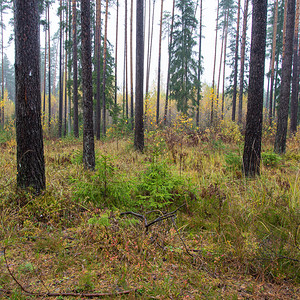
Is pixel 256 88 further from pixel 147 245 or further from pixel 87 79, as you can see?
pixel 147 245

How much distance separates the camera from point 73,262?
2.23 metres

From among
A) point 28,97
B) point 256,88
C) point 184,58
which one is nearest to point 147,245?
point 28,97

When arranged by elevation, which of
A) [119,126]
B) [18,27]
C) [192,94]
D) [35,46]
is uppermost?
[192,94]

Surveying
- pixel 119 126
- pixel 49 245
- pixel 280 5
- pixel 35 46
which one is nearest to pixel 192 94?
pixel 119 126

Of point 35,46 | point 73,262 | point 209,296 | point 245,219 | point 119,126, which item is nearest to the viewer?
point 209,296

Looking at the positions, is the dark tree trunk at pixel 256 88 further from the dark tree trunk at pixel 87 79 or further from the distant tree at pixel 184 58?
the distant tree at pixel 184 58

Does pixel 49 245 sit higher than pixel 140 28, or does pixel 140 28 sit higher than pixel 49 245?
pixel 140 28

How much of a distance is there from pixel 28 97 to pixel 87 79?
2173 millimetres

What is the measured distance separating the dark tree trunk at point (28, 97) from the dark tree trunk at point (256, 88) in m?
4.36

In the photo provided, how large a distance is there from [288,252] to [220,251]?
2.36 ft

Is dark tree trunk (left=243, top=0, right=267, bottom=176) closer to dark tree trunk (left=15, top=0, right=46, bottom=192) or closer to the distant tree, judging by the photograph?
dark tree trunk (left=15, top=0, right=46, bottom=192)

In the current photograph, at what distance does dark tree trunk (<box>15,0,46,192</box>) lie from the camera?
329 centimetres

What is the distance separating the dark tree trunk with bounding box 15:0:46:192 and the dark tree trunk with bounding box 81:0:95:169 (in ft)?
5.95

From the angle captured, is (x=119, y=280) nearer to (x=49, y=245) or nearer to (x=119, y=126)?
(x=49, y=245)
